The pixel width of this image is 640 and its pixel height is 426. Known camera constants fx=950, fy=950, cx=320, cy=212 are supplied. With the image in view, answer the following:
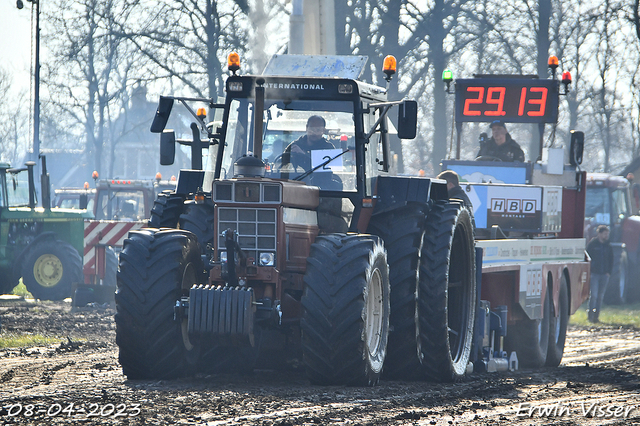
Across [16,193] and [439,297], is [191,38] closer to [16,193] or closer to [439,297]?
[16,193]

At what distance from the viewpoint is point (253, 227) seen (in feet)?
23.7

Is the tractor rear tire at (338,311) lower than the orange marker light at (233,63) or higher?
lower

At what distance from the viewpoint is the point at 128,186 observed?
22062 mm

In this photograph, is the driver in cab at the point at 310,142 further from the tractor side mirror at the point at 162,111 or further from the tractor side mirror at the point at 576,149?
the tractor side mirror at the point at 576,149

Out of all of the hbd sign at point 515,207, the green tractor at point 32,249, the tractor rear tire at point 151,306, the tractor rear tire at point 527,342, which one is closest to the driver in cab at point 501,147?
the hbd sign at point 515,207

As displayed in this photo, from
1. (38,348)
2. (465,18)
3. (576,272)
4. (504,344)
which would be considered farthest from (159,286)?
(465,18)

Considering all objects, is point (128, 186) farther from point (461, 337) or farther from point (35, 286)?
point (461, 337)

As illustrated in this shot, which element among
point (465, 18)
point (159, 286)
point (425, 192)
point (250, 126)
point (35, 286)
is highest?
point (465, 18)

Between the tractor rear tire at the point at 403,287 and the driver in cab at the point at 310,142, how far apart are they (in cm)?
79

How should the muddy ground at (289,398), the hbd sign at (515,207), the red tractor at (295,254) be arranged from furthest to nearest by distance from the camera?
the hbd sign at (515,207) < the red tractor at (295,254) < the muddy ground at (289,398)

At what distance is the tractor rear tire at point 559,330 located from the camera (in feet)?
38.5

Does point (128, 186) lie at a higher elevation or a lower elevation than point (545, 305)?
higher

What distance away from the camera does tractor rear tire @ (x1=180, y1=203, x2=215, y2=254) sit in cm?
803

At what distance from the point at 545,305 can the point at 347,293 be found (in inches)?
222
